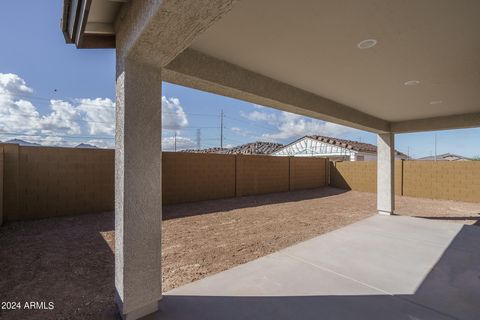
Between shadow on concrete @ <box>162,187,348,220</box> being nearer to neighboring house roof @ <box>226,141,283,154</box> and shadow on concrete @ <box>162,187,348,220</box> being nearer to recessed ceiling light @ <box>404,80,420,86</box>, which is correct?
recessed ceiling light @ <box>404,80,420,86</box>

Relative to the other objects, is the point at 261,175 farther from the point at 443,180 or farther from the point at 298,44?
the point at 298,44

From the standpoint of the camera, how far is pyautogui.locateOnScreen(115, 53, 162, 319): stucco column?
215 cm

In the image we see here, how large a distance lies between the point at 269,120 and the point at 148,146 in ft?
122

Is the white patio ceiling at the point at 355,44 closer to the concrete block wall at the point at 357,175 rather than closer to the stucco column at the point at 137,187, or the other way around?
the stucco column at the point at 137,187

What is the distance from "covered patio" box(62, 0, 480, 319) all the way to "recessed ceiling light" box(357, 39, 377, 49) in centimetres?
1

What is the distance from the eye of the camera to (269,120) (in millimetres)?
38438

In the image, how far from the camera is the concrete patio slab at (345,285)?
2.46m

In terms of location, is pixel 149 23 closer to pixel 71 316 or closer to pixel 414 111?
pixel 71 316

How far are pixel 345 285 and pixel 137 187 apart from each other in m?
2.66

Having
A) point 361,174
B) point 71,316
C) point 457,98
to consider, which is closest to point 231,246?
point 71,316

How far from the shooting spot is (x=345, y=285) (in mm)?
2998

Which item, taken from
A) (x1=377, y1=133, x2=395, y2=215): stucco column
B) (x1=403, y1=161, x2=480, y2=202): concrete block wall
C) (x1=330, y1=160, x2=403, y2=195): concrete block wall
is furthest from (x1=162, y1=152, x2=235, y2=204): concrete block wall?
(x1=403, y1=161, x2=480, y2=202): concrete block wall

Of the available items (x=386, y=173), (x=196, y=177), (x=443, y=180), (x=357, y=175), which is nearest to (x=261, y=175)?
(x=196, y=177)

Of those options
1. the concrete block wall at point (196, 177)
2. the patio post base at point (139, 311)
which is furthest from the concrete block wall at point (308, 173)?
the patio post base at point (139, 311)
